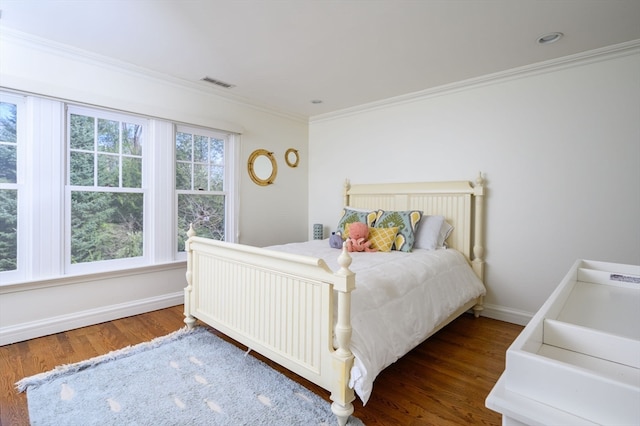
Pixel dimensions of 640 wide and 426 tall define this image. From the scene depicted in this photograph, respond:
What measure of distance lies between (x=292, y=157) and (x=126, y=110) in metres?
2.06

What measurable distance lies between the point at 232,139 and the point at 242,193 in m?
0.65

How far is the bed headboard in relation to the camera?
3045mm

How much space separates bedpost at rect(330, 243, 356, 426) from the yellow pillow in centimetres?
146

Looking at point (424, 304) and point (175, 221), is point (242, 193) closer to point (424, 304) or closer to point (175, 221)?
point (175, 221)

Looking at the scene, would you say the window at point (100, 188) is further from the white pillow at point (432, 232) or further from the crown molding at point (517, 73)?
the white pillow at point (432, 232)

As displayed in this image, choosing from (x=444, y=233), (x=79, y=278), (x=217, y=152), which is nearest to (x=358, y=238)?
(x=444, y=233)

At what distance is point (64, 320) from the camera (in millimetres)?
2602

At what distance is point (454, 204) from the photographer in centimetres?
318

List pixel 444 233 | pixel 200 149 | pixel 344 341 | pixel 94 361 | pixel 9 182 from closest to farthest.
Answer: pixel 344 341
pixel 94 361
pixel 9 182
pixel 444 233
pixel 200 149

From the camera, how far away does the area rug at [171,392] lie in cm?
158

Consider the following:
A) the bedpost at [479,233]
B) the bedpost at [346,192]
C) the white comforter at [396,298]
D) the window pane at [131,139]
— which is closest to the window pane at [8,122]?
the window pane at [131,139]

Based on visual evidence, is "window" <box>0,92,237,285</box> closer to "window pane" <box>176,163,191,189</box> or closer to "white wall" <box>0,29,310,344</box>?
"window pane" <box>176,163,191,189</box>

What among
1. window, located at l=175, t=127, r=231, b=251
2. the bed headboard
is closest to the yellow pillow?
the bed headboard

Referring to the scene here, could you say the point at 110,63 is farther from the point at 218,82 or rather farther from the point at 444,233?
the point at 444,233
